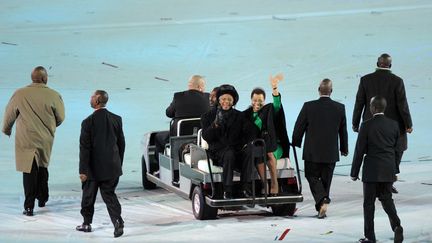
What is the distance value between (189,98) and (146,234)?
2.44 m

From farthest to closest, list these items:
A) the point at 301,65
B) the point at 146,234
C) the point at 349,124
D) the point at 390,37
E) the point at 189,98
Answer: the point at 390,37 → the point at 301,65 → the point at 349,124 → the point at 189,98 → the point at 146,234

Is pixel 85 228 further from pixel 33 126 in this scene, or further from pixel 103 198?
pixel 33 126

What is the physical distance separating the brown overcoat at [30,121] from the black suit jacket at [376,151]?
3.36 meters

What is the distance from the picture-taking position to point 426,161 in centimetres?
1420

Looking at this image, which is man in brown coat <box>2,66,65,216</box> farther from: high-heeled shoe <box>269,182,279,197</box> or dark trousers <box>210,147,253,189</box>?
high-heeled shoe <box>269,182,279,197</box>

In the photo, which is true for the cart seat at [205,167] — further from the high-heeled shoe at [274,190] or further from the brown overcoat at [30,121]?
the brown overcoat at [30,121]

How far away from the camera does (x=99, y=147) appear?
1026 centimetres

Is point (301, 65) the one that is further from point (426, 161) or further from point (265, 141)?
point (265, 141)

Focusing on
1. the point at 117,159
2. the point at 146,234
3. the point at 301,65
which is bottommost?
the point at 146,234

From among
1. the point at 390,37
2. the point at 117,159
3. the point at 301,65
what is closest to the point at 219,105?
the point at 117,159

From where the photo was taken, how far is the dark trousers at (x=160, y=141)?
12625 millimetres

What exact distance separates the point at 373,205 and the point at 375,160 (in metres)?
0.36

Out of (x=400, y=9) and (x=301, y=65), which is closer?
(x=301, y=65)

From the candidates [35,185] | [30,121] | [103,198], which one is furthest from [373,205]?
[30,121]
